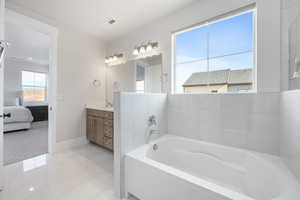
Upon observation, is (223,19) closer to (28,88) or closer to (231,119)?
(231,119)

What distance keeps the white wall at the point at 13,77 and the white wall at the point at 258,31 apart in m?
5.89

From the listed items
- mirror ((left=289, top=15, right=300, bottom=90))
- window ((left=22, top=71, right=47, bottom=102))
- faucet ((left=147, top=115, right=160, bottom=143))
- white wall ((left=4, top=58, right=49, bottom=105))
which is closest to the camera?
mirror ((left=289, top=15, right=300, bottom=90))

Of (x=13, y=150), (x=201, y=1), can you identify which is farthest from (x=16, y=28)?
(x=201, y=1)

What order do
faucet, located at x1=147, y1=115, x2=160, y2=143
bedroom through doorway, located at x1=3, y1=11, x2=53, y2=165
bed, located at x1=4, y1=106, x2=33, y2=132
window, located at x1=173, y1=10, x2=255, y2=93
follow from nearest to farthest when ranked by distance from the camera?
window, located at x1=173, y1=10, x2=255, y2=93
faucet, located at x1=147, y1=115, x2=160, y2=143
bedroom through doorway, located at x1=3, y1=11, x2=53, y2=165
bed, located at x1=4, y1=106, x2=33, y2=132

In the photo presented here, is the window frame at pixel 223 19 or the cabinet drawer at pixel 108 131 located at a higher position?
the window frame at pixel 223 19

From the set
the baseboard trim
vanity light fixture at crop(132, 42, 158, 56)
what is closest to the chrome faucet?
vanity light fixture at crop(132, 42, 158, 56)

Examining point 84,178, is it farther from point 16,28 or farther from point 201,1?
point 16,28

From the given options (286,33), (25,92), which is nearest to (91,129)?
(286,33)

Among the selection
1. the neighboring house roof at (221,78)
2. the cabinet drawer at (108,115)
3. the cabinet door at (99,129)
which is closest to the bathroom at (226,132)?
the neighboring house roof at (221,78)

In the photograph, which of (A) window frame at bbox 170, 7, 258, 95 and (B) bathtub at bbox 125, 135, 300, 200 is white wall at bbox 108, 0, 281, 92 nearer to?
(A) window frame at bbox 170, 7, 258, 95

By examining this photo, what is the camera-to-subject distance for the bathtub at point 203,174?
1.03 m

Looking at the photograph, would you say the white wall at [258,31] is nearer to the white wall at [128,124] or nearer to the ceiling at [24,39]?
the white wall at [128,124]

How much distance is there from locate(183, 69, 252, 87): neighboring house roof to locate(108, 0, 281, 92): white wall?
0.20m

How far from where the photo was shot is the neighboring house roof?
1.85m
